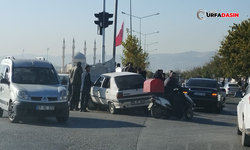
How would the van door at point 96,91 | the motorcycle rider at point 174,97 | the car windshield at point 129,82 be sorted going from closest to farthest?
the motorcycle rider at point 174,97, the car windshield at point 129,82, the van door at point 96,91

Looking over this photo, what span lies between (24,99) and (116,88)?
4.43 meters

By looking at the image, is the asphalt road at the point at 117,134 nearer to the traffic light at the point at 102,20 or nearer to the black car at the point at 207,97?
the black car at the point at 207,97

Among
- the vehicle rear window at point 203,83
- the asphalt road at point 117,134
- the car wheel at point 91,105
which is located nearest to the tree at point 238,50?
the vehicle rear window at point 203,83

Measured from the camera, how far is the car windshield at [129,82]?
16.1 m

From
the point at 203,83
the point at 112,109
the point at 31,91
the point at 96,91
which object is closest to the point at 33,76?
the point at 31,91

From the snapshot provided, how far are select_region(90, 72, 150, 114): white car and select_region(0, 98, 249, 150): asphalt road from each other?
4.76 feet

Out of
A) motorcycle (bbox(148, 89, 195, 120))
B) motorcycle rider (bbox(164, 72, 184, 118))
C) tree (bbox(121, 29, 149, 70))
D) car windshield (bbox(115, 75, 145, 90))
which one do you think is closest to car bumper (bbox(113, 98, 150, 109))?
car windshield (bbox(115, 75, 145, 90))

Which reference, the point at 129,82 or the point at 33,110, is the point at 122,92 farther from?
the point at 33,110

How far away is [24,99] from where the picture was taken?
1219cm

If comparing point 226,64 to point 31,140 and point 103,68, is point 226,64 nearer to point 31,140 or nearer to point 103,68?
point 103,68

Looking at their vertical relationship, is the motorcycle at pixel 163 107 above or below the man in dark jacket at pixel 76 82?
below

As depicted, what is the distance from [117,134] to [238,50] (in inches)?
1675

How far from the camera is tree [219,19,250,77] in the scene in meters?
48.6

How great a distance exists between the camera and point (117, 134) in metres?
10.8
